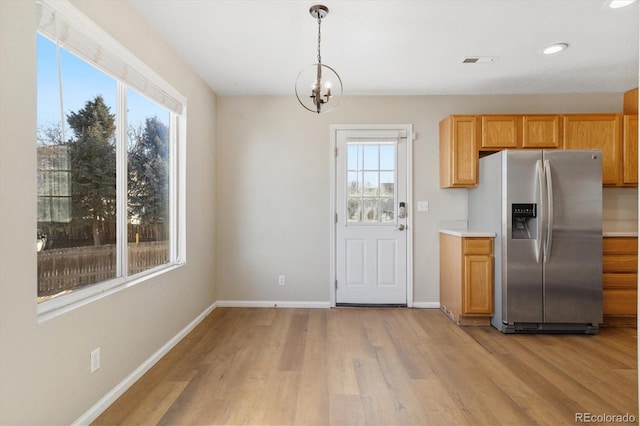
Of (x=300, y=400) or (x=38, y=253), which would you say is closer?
(x=38, y=253)

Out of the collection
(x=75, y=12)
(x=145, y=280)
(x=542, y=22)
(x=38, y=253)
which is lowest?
(x=145, y=280)

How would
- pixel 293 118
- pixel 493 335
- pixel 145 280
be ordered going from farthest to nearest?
pixel 293 118 → pixel 493 335 → pixel 145 280

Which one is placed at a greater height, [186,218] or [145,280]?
[186,218]

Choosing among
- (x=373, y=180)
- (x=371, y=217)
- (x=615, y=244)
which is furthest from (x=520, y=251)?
(x=373, y=180)

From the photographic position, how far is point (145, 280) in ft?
7.84

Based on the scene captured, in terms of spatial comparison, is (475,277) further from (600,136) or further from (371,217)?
(600,136)

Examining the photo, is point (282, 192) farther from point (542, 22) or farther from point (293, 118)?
point (542, 22)

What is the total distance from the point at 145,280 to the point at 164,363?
673 millimetres

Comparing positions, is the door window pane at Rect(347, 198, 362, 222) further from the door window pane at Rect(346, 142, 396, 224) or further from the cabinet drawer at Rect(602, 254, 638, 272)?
the cabinet drawer at Rect(602, 254, 638, 272)

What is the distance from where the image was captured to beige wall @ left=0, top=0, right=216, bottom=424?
1339mm

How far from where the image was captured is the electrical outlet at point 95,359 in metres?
1.84

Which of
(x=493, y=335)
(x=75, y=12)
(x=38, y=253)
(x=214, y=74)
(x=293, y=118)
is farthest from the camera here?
(x=293, y=118)

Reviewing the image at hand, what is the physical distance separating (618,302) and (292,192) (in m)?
3.59

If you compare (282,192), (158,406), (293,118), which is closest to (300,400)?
(158,406)
